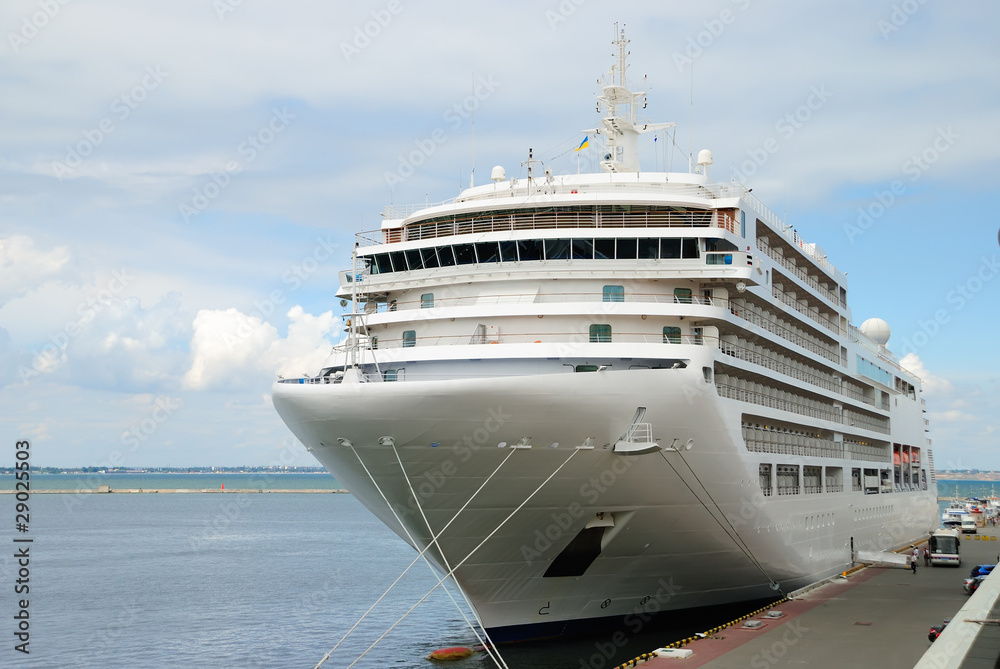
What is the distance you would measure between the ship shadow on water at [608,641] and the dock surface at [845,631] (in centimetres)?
139

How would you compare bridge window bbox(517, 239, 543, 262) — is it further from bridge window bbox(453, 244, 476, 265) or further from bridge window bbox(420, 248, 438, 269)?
bridge window bbox(420, 248, 438, 269)

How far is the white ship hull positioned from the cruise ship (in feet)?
0.15

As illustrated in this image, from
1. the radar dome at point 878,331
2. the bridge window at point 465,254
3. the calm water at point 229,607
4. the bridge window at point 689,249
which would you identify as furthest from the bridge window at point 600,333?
the radar dome at point 878,331

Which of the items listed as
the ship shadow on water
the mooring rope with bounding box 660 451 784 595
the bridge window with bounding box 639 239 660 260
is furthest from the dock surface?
the bridge window with bounding box 639 239 660 260

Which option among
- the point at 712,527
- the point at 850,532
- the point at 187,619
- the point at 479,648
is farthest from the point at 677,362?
the point at 187,619

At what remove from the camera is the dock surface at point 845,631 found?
58.5 feet

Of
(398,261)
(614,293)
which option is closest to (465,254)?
(398,261)

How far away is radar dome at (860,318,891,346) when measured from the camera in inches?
2131

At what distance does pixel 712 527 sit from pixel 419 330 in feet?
27.1

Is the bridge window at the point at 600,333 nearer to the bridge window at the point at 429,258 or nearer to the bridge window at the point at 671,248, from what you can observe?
the bridge window at the point at 671,248

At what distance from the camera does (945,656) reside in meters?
10.7

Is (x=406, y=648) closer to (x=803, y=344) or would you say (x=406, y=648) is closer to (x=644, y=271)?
(x=644, y=271)

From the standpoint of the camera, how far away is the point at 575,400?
1684cm

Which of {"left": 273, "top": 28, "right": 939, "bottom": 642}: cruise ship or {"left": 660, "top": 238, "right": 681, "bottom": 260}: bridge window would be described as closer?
{"left": 273, "top": 28, "right": 939, "bottom": 642}: cruise ship
